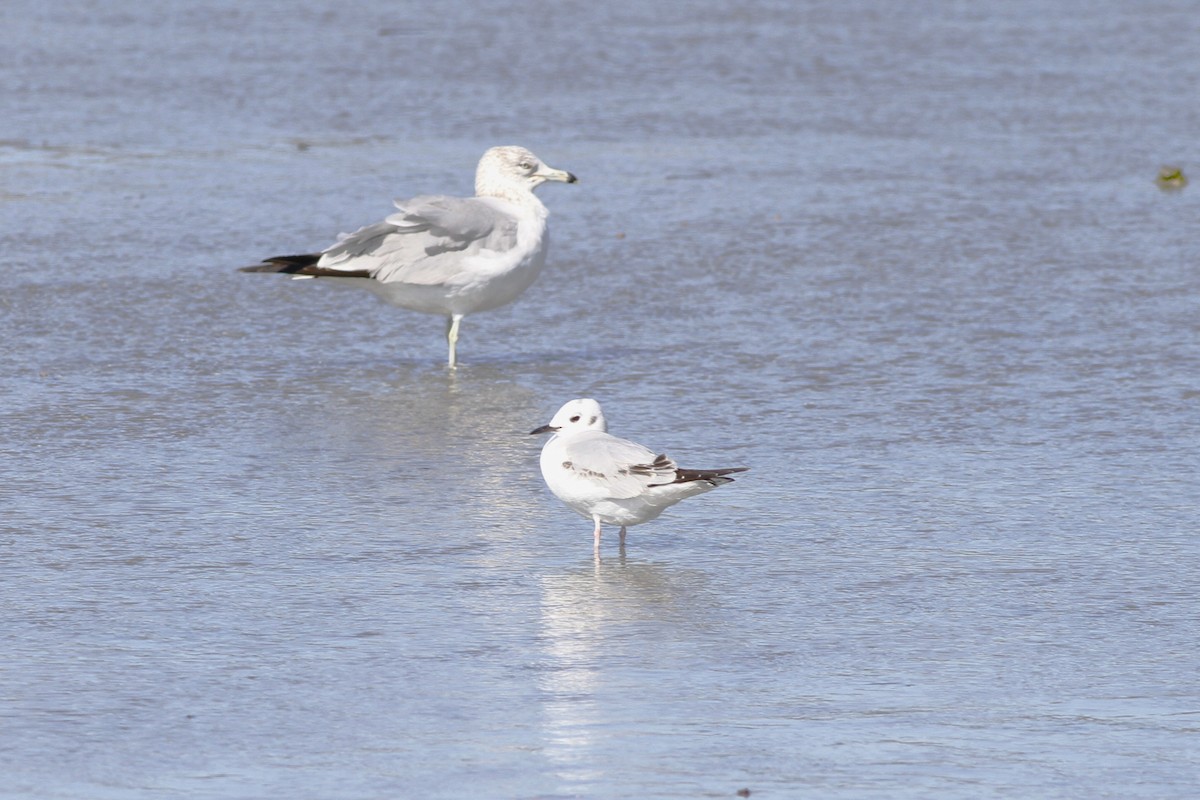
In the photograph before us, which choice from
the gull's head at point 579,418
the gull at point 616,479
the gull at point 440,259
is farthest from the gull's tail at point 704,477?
the gull at point 440,259

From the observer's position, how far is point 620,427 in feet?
25.8

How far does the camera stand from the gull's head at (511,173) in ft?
31.7

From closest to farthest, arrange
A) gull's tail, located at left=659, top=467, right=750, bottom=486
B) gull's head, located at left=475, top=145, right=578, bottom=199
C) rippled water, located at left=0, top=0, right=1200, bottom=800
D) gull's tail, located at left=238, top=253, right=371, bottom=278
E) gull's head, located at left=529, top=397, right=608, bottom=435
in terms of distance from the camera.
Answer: rippled water, located at left=0, top=0, right=1200, bottom=800 < gull's tail, located at left=659, top=467, right=750, bottom=486 < gull's head, located at left=529, top=397, right=608, bottom=435 < gull's tail, located at left=238, top=253, right=371, bottom=278 < gull's head, located at left=475, top=145, right=578, bottom=199

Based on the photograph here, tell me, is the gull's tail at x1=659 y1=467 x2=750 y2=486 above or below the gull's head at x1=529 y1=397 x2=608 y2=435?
below

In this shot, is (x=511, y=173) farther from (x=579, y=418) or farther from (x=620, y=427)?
(x=579, y=418)

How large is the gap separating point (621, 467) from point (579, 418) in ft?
1.56

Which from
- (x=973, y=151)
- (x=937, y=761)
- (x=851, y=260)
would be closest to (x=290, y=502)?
(x=937, y=761)

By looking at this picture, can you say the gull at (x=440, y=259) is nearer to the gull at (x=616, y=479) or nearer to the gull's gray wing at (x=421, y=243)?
the gull's gray wing at (x=421, y=243)

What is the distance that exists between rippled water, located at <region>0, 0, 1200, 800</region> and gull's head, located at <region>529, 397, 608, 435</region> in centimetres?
34

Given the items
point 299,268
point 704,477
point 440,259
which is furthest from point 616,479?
point 299,268

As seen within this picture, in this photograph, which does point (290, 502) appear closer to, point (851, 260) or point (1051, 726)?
point (1051, 726)

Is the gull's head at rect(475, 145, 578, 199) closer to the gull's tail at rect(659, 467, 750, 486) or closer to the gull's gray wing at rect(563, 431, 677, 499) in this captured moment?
the gull's gray wing at rect(563, 431, 677, 499)

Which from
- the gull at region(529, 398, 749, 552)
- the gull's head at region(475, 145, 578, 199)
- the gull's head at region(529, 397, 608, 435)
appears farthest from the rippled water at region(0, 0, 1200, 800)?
the gull's head at region(475, 145, 578, 199)

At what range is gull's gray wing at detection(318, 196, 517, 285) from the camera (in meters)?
9.12
